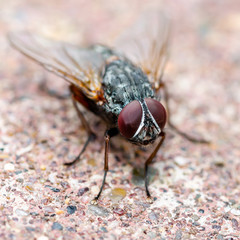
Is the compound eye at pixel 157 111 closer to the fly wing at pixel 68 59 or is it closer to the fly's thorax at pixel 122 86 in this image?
the fly's thorax at pixel 122 86

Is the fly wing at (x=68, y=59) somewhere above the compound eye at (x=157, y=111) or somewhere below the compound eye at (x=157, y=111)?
below

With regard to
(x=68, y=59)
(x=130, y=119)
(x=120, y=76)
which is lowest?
(x=68, y=59)

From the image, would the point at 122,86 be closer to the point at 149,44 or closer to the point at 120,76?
the point at 120,76

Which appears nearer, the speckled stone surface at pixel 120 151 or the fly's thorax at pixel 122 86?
the speckled stone surface at pixel 120 151

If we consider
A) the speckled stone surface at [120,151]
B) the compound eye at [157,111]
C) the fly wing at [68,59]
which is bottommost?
the speckled stone surface at [120,151]

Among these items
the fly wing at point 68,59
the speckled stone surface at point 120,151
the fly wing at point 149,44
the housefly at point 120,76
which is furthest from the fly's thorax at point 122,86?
the speckled stone surface at point 120,151

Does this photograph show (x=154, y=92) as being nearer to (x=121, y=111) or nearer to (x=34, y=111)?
(x=121, y=111)

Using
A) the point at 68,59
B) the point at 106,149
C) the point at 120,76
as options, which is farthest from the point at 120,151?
the point at 68,59
